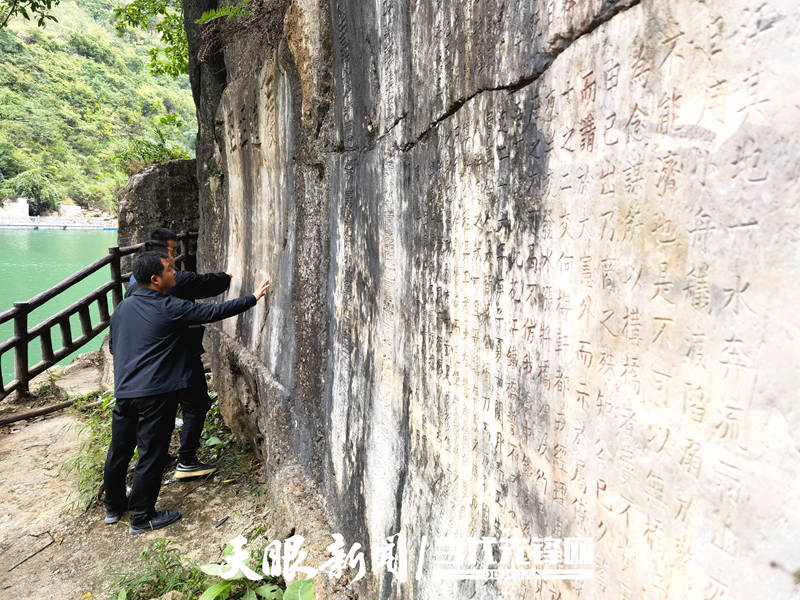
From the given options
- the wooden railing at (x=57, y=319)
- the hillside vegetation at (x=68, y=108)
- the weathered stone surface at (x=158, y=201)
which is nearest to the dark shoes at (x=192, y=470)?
the wooden railing at (x=57, y=319)

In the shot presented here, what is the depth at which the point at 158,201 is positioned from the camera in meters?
6.29

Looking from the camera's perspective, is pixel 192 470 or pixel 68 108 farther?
pixel 68 108

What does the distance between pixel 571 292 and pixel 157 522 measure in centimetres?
337

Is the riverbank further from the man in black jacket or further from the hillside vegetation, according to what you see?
the man in black jacket

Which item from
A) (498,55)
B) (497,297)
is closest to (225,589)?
(497,297)

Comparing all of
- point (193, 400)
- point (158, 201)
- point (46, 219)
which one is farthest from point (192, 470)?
point (46, 219)

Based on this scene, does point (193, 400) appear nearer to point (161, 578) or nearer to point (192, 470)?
point (192, 470)

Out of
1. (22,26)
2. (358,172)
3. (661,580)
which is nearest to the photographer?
(661,580)

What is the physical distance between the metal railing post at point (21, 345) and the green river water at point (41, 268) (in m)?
6.91

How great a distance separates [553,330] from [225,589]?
2422 millimetres

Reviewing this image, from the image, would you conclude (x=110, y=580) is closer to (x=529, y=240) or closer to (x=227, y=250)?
(x=227, y=250)

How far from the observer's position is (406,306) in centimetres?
178

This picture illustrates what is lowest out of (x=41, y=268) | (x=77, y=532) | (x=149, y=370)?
(x=77, y=532)

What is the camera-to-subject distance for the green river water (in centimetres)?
1561
